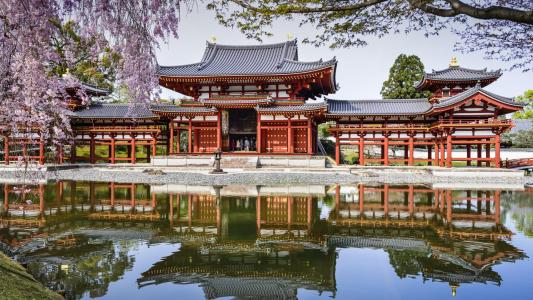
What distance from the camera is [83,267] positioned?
21.8 ft

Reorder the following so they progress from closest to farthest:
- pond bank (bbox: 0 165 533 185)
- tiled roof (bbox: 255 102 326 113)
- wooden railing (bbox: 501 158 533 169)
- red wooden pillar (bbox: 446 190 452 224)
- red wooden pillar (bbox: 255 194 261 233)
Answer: red wooden pillar (bbox: 255 194 261 233) < red wooden pillar (bbox: 446 190 452 224) < pond bank (bbox: 0 165 533 185) < tiled roof (bbox: 255 102 326 113) < wooden railing (bbox: 501 158 533 169)

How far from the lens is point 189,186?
1941 centimetres

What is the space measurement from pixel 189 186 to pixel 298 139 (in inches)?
574

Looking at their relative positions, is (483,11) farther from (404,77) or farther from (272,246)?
(404,77)

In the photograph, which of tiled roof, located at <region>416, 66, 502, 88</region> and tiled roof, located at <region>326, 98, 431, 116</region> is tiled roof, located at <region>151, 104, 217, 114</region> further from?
tiled roof, located at <region>416, 66, 502, 88</region>

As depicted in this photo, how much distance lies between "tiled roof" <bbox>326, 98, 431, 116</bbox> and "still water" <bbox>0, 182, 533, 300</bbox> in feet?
52.9

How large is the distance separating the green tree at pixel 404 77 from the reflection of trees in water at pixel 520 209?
98.2 feet

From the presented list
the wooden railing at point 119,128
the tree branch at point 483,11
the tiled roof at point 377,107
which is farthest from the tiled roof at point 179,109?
the tree branch at point 483,11

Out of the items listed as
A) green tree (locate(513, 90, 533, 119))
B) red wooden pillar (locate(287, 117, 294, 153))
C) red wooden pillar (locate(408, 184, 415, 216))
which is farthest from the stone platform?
green tree (locate(513, 90, 533, 119))

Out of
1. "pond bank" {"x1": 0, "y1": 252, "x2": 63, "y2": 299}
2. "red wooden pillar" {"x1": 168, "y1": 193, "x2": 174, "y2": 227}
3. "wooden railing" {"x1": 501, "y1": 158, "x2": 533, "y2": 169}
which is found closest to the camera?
"pond bank" {"x1": 0, "y1": 252, "x2": 63, "y2": 299}

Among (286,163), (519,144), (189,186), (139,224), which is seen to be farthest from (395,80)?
(139,224)

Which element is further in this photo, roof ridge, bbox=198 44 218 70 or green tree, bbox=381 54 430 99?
green tree, bbox=381 54 430 99

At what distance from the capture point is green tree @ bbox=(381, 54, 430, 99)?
46.1m

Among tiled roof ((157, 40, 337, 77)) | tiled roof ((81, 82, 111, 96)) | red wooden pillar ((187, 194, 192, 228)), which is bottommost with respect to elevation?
red wooden pillar ((187, 194, 192, 228))
